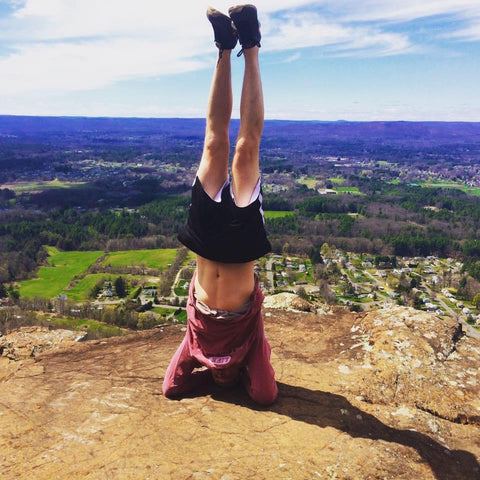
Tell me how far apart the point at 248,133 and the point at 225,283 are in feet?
6.24

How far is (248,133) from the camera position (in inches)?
199

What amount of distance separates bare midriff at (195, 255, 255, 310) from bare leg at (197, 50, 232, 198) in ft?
3.08

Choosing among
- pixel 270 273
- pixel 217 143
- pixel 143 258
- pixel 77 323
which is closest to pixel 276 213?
pixel 270 273

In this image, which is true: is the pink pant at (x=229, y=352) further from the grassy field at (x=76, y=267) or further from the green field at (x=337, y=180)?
the green field at (x=337, y=180)

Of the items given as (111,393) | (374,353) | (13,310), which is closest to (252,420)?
(111,393)

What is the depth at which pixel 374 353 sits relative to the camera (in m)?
7.20

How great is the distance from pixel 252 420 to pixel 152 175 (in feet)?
402

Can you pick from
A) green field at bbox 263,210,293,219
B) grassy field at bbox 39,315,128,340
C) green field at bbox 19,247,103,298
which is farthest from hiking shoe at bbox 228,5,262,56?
green field at bbox 263,210,293,219

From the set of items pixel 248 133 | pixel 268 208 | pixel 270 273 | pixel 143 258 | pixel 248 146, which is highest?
pixel 248 133

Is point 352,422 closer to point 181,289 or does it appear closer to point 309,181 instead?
point 181,289

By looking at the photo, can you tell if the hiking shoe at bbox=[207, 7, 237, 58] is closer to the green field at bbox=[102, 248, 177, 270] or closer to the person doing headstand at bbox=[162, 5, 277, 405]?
the person doing headstand at bbox=[162, 5, 277, 405]

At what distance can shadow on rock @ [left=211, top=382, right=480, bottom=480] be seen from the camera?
4812mm

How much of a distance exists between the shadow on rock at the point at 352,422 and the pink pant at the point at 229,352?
0.95 feet

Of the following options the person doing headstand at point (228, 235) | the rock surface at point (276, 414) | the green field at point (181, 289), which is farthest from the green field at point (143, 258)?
the person doing headstand at point (228, 235)
